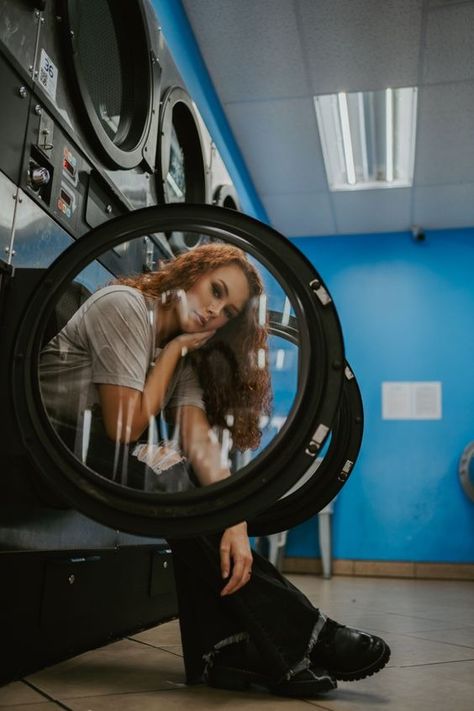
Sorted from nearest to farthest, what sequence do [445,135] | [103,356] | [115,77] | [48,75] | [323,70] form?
[103,356]
[48,75]
[115,77]
[323,70]
[445,135]

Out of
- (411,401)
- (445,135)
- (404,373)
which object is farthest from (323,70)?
(411,401)

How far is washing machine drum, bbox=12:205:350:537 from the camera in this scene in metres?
1.03

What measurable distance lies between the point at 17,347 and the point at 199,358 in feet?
1.08

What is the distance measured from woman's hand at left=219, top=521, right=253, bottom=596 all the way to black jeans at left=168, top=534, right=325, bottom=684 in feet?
0.07

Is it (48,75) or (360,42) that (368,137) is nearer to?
(360,42)

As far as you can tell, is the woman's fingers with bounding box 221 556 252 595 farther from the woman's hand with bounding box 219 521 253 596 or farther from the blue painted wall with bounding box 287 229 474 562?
the blue painted wall with bounding box 287 229 474 562

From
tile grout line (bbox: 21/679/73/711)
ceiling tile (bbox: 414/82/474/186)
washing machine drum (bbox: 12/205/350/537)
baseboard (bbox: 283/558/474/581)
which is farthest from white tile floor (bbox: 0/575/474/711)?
ceiling tile (bbox: 414/82/474/186)

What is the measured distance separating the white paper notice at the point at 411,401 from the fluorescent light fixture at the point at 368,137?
1.39 meters

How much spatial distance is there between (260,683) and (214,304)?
0.67m

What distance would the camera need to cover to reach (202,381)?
124 cm

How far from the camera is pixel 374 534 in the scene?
4.53 meters

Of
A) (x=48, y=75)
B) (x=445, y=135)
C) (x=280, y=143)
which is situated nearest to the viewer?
(x=48, y=75)

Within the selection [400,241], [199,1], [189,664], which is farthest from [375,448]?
[189,664]

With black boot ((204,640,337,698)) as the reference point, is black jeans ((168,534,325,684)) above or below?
above
